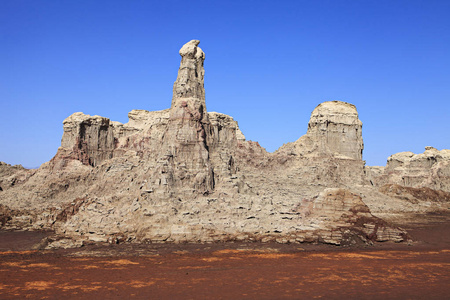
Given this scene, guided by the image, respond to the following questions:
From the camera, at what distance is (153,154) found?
44.5 m

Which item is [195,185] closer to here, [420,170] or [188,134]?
[188,134]

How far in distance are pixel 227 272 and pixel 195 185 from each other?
16.0m

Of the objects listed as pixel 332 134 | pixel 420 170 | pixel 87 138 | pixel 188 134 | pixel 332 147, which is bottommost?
pixel 188 134

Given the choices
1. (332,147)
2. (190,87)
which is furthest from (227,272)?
(332,147)

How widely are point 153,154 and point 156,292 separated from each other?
85.4 feet

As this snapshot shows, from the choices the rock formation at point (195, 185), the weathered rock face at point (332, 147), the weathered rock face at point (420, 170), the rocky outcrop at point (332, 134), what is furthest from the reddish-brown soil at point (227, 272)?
the weathered rock face at point (420, 170)

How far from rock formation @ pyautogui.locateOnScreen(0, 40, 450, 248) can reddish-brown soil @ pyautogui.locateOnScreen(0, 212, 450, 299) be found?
7.54ft

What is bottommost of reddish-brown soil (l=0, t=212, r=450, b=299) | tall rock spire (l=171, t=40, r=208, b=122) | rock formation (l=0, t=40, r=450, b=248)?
reddish-brown soil (l=0, t=212, r=450, b=299)

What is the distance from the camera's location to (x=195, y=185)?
128 feet

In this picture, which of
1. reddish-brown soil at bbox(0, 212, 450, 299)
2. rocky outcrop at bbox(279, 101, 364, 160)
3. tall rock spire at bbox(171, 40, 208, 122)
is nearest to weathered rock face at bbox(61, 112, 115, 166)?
tall rock spire at bbox(171, 40, 208, 122)

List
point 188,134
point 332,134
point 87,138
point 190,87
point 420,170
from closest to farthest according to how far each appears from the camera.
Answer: point 188,134 → point 190,87 → point 87,138 → point 332,134 → point 420,170

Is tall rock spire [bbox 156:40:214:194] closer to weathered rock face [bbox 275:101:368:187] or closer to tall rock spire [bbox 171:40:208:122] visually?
tall rock spire [bbox 171:40:208:122]

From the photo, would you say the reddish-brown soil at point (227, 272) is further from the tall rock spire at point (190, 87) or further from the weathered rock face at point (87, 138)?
the weathered rock face at point (87, 138)

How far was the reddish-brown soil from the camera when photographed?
64.7ft
